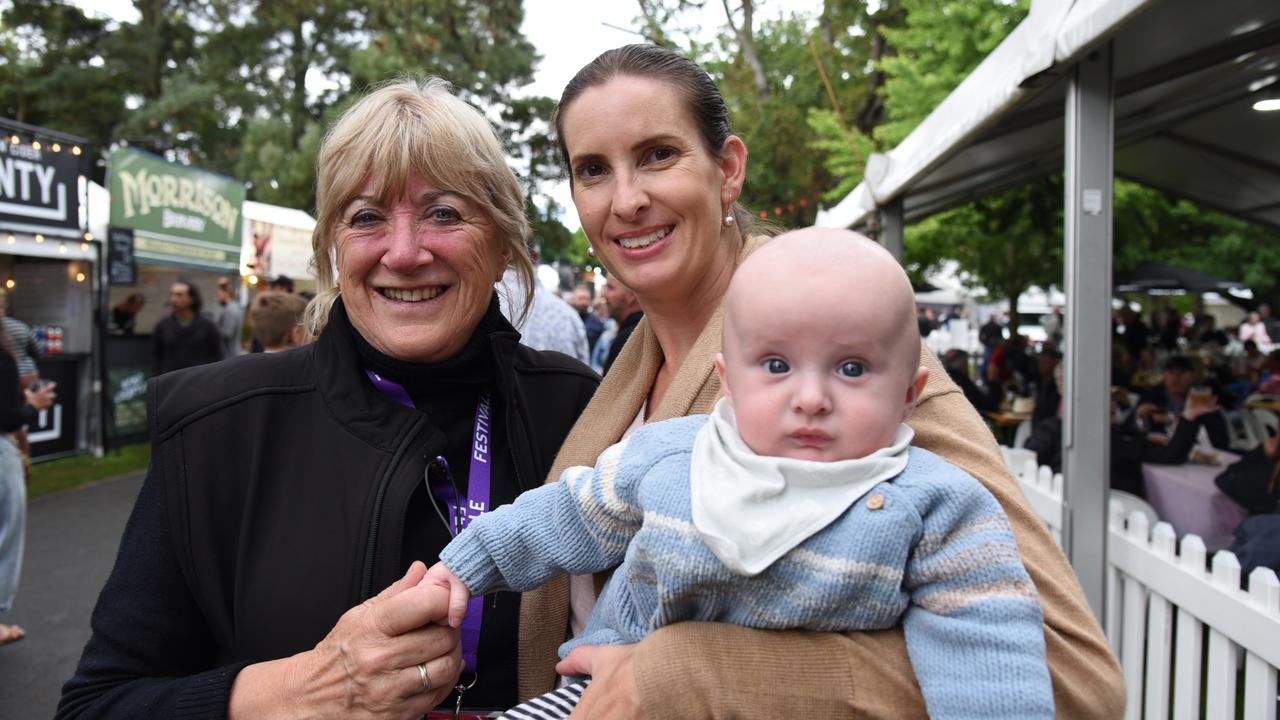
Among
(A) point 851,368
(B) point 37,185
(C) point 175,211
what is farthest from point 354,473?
(C) point 175,211

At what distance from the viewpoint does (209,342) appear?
39.5ft

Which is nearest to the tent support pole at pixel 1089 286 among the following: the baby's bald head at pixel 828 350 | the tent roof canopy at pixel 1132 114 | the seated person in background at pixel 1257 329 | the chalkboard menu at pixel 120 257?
the tent roof canopy at pixel 1132 114

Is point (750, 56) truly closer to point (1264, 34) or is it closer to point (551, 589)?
point (1264, 34)

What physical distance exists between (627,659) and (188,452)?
1055 mm

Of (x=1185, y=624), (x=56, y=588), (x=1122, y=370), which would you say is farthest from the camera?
(x=1122, y=370)

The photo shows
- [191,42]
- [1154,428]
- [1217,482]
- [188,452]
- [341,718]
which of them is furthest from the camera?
[191,42]

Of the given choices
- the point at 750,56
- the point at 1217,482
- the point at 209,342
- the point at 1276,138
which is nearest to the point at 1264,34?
the point at 1217,482

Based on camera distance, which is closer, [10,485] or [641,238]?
[641,238]

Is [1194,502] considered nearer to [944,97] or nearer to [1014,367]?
[1014,367]

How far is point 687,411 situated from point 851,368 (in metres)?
0.49

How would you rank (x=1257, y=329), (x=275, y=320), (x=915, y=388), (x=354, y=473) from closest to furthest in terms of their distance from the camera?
(x=915, y=388)
(x=354, y=473)
(x=275, y=320)
(x=1257, y=329)

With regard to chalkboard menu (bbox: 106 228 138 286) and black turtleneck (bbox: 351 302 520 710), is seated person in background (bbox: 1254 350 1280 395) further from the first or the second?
chalkboard menu (bbox: 106 228 138 286)

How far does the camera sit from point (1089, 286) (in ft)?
12.7

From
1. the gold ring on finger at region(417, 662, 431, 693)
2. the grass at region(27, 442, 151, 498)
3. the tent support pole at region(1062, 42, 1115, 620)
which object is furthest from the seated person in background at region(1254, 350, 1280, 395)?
the grass at region(27, 442, 151, 498)
